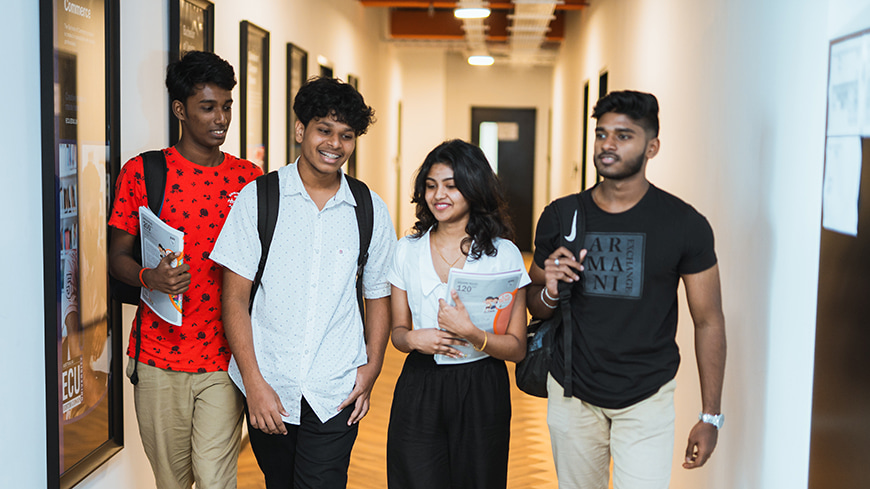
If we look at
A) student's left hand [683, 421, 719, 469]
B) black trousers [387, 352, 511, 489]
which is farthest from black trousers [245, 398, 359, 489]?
student's left hand [683, 421, 719, 469]

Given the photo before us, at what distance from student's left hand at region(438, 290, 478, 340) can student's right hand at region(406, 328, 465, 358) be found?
0.04 meters

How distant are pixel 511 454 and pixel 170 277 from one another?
105 inches

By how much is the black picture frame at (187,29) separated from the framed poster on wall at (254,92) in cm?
52

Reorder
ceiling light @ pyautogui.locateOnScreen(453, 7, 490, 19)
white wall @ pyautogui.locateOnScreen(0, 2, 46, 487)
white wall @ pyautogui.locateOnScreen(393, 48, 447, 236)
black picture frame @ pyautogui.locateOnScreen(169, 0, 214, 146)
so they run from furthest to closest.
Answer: white wall @ pyautogui.locateOnScreen(393, 48, 447, 236) < ceiling light @ pyautogui.locateOnScreen(453, 7, 490, 19) < black picture frame @ pyautogui.locateOnScreen(169, 0, 214, 146) < white wall @ pyautogui.locateOnScreen(0, 2, 46, 487)

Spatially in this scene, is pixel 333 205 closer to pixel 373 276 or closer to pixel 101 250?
pixel 373 276

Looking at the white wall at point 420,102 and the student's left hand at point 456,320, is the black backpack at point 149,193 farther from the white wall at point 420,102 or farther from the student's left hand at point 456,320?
the white wall at point 420,102

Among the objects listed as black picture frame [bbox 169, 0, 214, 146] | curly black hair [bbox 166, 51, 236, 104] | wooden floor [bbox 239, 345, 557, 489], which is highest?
black picture frame [bbox 169, 0, 214, 146]

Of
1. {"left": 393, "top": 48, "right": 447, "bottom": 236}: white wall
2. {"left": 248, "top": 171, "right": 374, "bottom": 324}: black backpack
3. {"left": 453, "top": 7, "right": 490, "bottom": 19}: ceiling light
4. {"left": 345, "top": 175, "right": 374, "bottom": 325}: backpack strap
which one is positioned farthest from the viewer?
{"left": 393, "top": 48, "right": 447, "bottom": 236}: white wall

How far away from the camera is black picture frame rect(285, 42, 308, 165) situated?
5.17 metres

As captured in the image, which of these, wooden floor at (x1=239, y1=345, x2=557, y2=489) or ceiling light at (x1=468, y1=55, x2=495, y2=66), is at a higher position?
ceiling light at (x1=468, y1=55, x2=495, y2=66)

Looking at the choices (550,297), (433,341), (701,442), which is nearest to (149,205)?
(433,341)

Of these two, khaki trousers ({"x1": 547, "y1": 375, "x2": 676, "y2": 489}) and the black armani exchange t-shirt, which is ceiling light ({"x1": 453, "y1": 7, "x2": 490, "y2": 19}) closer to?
the black armani exchange t-shirt

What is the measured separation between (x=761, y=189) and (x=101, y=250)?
2198mm

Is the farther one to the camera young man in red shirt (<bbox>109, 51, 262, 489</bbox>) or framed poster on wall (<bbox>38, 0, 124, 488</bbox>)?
young man in red shirt (<bbox>109, 51, 262, 489</bbox>)
